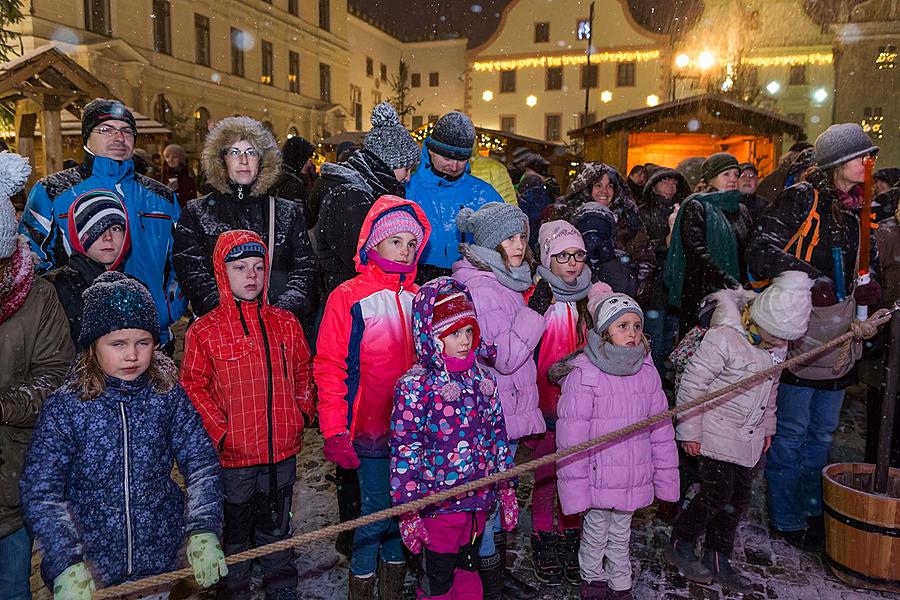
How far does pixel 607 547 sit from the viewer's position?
3.45 m

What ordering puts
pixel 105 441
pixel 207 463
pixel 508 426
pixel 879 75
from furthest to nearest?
pixel 879 75 → pixel 508 426 → pixel 207 463 → pixel 105 441

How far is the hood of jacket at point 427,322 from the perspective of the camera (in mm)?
2932

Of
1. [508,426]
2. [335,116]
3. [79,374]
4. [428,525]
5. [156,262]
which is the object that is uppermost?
[335,116]

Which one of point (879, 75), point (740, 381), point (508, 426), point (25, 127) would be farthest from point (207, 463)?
point (879, 75)

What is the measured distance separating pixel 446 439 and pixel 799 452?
2.62 meters

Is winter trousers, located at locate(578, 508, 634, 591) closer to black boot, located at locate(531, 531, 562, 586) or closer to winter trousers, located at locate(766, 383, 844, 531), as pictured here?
black boot, located at locate(531, 531, 562, 586)

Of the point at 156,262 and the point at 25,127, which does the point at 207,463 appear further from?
the point at 25,127

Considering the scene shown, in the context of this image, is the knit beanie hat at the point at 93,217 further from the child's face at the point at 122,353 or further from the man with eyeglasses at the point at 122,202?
the child's face at the point at 122,353

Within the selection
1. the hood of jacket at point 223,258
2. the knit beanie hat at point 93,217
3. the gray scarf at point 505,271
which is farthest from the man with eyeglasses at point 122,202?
the gray scarf at point 505,271

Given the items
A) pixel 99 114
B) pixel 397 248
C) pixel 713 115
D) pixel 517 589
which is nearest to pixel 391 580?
pixel 517 589

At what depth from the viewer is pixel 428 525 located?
116 inches

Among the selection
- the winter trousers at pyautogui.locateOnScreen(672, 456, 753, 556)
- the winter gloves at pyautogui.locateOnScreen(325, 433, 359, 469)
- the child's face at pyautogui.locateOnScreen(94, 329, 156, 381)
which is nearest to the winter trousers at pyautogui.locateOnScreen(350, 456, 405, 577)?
the winter gloves at pyautogui.locateOnScreen(325, 433, 359, 469)

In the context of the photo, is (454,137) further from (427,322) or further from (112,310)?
(112,310)

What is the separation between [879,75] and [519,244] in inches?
1372
